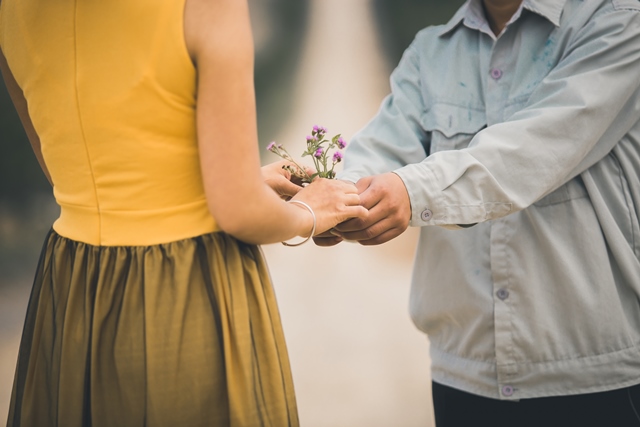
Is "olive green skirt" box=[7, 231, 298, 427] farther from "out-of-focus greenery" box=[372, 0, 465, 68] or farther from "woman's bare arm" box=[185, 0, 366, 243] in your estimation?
"out-of-focus greenery" box=[372, 0, 465, 68]

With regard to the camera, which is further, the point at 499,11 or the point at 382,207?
the point at 499,11

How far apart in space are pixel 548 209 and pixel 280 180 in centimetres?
67

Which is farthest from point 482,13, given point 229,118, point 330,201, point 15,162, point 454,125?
point 15,162

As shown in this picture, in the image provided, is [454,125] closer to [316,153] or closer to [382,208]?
[382,208]

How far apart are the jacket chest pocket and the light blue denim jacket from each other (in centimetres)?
2

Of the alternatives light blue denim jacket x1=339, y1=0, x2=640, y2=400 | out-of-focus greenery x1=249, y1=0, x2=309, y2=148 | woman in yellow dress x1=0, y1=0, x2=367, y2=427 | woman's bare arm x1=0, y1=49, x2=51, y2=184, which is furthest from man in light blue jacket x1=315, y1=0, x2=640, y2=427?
out-of-focus greenery x1=249, y1=0, x2=309, y2=148

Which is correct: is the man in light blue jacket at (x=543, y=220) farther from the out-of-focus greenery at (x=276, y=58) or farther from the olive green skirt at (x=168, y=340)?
the out-of-focus greenery at (x=276, y=58)

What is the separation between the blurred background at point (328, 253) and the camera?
11.5 ft

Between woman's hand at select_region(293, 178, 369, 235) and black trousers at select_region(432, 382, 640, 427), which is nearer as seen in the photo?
woman's hand at select_region(293, 178, 369, 235)

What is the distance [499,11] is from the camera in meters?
2.02

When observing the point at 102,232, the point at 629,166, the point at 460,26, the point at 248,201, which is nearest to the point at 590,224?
the point at 629,166

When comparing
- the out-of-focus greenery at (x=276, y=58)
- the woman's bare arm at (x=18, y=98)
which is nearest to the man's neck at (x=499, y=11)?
the woman's bare arm at (x=18, y=98)

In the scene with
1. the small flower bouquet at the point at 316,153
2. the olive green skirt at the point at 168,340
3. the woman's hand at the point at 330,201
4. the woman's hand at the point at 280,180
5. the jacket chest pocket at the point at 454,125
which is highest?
the jacket chest pocket at the point at 454,125

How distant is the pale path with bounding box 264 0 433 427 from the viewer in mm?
3406
